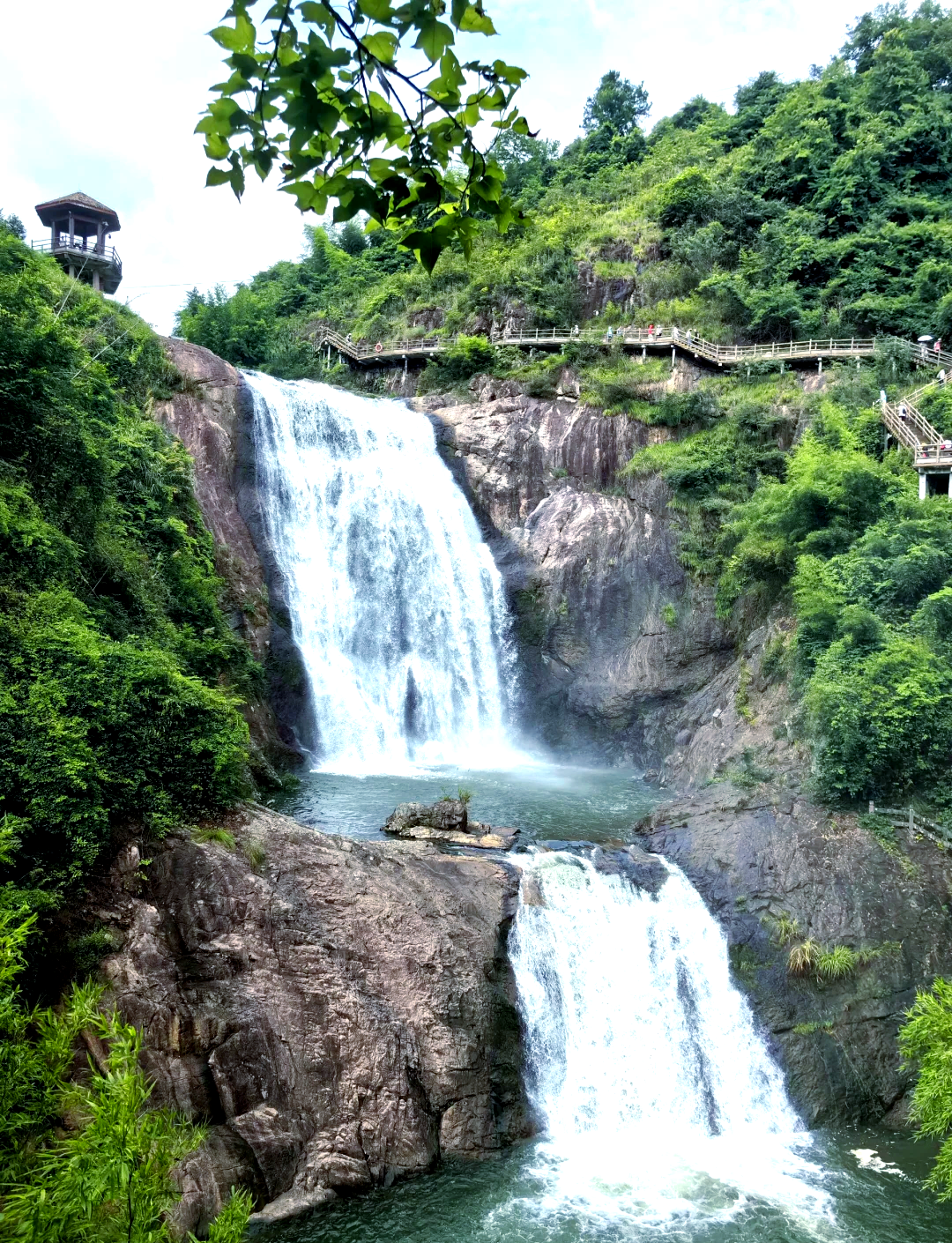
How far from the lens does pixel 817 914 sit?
14602 millimetres

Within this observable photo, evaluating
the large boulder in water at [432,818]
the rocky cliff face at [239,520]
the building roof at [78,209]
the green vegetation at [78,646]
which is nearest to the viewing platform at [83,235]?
the building roof at [78,209]

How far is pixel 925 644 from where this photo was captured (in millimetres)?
17281

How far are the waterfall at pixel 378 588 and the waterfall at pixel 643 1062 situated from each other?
10004 millimetres

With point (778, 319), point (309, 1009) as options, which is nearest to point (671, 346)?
point (778, 319)

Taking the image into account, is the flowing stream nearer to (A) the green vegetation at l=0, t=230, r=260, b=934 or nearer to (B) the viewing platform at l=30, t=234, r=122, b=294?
(A) the green vegetation at l=0, t=230, r=260, b=934

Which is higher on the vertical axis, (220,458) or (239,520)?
(220,458)

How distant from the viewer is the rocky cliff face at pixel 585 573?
83.3 ft

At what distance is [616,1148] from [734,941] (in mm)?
3979

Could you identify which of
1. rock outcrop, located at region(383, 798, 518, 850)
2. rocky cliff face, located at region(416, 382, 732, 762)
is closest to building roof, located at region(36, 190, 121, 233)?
rocky cliff face, located at region(416, 382, 732, 762)

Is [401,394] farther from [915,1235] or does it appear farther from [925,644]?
[915,1235]

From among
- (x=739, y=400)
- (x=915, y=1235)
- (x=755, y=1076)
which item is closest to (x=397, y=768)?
(x=755, y=1076)

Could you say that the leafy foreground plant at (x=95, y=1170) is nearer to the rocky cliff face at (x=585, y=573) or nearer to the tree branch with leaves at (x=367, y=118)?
the tree branch with leaves at (x=367, y=118)

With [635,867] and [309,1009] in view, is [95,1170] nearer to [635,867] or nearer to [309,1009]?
[309,1009]

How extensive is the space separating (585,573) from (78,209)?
23.6 m
